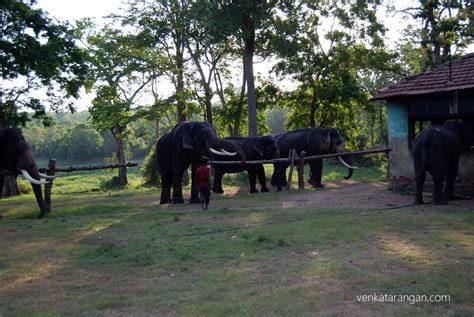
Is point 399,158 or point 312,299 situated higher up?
point 399,158

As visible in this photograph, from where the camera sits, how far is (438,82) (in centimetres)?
1744

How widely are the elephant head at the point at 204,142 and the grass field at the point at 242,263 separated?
11.1 ft

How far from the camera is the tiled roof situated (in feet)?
54.1

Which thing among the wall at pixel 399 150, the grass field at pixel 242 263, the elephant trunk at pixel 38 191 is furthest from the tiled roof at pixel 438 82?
the elephant trunk at pixel 38 191

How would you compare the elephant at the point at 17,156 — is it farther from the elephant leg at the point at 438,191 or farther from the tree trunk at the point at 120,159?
the tree trunk at the point at 120,159

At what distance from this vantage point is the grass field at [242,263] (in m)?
6.09

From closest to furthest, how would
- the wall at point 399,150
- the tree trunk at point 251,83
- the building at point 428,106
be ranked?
the building at point 428,106, the wall at point 399,150, the tree trunk at point 251,83

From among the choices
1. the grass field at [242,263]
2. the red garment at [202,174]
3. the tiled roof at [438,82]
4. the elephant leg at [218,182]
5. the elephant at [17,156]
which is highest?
the tiled roof at [438,82]

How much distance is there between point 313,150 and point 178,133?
7862 millimetres

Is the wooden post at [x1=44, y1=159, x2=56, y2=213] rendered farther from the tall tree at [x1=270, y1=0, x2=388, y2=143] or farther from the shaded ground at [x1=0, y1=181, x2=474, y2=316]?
the tall tree at [x1=270, y1=0, x2=388, y2=143]

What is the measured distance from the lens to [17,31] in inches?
742

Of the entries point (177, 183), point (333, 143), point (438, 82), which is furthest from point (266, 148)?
point (438, 82)

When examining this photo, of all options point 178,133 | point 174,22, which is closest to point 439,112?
point 178,133

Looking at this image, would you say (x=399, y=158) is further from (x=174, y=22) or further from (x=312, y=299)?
(x=174, y=22)
